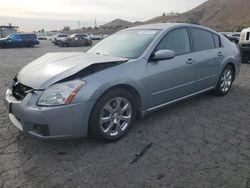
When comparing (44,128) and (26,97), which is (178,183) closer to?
(44,128)

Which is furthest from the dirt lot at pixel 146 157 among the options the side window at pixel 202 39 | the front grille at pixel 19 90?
the side window at pixel 202 39

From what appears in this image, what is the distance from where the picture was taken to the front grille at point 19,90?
3.25 metres

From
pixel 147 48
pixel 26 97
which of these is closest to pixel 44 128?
pixel 26 97

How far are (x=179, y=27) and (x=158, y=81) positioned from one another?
1.22 meters

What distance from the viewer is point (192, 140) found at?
3613 millimetres

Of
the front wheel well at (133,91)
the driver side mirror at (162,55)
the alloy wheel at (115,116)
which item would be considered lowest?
the alloy wheel at (115,116)

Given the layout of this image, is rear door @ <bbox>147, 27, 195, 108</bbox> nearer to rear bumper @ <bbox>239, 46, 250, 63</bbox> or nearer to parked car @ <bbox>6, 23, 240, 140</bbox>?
parked car @ <bbox>6, 23, 240, 140</bbox>

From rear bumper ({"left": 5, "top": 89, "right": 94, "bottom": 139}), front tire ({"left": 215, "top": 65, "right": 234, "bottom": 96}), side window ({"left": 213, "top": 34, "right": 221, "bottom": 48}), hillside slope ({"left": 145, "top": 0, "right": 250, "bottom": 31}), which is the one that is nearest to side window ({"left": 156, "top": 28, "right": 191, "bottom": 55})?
side window ({"left": 213, "top": 34, "right": 221, "bottom": 48})

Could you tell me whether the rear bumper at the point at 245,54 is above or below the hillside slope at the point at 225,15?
below

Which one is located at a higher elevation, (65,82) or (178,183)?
(65,82)

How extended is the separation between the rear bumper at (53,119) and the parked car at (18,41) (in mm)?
24979

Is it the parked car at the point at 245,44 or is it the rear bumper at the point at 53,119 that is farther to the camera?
the parked car at the point at 245,44

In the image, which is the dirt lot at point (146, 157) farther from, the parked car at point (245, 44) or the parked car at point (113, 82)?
the parked car at point (245, 44)

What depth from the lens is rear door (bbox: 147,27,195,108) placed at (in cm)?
392
